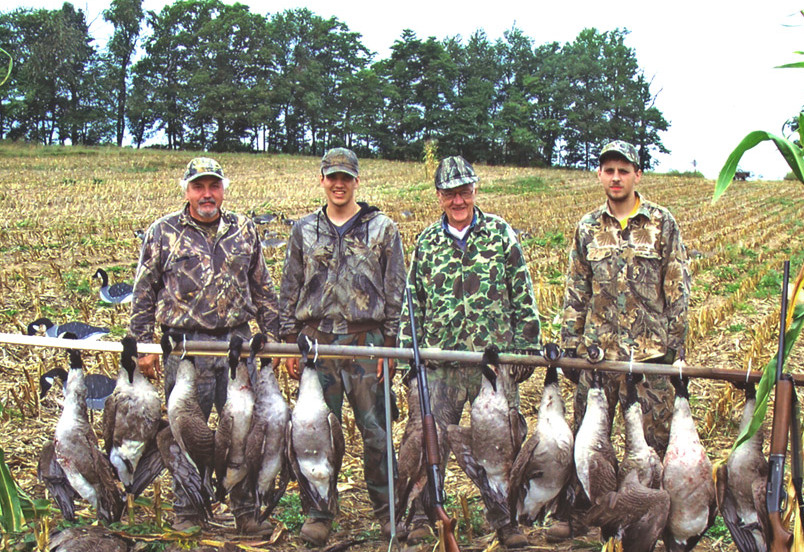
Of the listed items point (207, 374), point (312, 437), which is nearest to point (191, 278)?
point (207, 374)

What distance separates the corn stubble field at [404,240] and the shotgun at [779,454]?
1.39 ft

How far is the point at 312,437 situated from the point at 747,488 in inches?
92.2

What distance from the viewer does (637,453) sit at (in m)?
3.95

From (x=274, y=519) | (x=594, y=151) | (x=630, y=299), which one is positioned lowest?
(x=274, y=519)

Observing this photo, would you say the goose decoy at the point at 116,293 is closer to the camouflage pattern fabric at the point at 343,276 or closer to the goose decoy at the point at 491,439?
the camouflage pattern fabric at the point at 343,276

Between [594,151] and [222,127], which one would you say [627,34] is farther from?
[222,127]

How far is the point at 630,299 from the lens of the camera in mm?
4586

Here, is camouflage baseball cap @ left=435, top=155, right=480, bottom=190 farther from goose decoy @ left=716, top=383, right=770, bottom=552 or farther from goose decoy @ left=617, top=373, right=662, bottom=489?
goose decoy @ left=716, top=383, right=770, bottom=552

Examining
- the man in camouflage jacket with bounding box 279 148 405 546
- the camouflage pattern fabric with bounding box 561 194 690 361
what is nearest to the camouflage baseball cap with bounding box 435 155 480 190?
the man in camouflage jacket with bounding box 279 148 405 546

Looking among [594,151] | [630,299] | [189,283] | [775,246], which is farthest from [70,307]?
Result: [594,151]

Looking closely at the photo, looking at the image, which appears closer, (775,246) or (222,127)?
(775,246)

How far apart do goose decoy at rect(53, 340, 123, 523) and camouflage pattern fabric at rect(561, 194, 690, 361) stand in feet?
10.3

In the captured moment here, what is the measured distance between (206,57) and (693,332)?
172 feet

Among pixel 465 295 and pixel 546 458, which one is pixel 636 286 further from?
pixel 546 458
